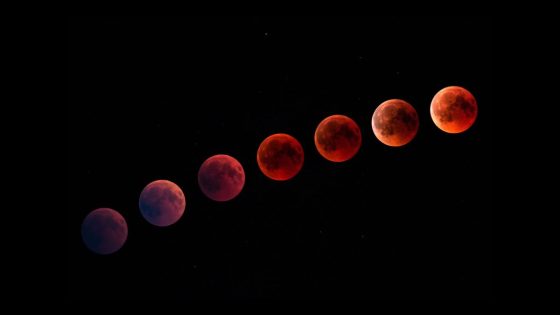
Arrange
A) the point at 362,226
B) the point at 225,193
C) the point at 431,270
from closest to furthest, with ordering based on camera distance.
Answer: the point at 225,193 → the point at 431,270 → the point at 362,226

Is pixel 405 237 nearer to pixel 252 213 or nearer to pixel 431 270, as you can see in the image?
pixel 431 270

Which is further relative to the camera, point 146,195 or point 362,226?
A: point 362,226

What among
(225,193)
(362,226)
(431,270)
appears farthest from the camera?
(362,226)

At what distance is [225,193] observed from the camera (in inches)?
304

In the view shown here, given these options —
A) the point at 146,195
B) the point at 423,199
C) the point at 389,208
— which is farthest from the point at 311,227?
the point at 146,195

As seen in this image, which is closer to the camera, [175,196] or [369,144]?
[175,196]

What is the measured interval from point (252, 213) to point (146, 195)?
12.2 feet

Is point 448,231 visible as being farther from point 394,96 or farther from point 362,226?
point 394,96

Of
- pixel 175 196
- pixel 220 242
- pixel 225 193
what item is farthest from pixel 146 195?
pixel 220 242

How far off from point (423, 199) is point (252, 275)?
4170 mm

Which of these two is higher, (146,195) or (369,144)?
(369,144)

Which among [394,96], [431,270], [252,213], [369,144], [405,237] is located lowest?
[431,270]

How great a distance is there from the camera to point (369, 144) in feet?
35.3

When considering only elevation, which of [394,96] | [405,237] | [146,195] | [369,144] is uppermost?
[394,96]
